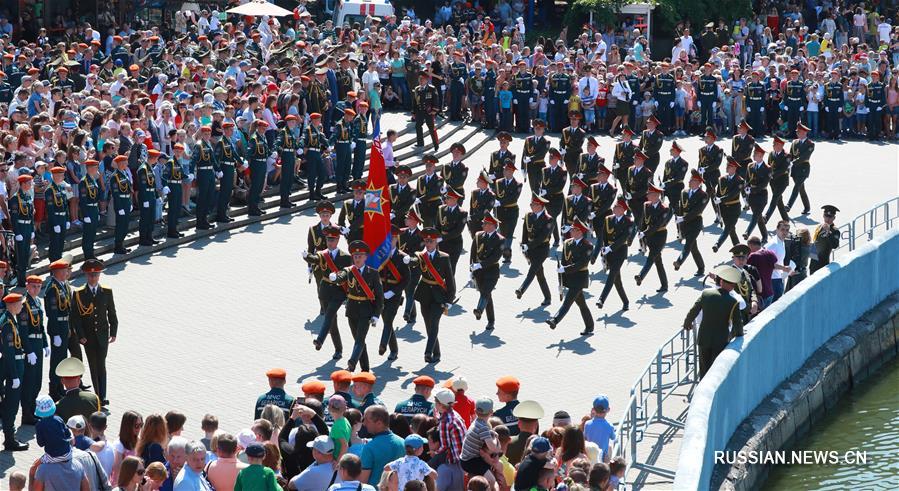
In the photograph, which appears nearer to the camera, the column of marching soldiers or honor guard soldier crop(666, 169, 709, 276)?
the column of marching soldiers

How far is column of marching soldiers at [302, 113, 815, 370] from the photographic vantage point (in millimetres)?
17250

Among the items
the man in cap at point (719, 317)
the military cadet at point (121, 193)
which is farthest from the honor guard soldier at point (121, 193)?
the man in cap at point (719, 317)

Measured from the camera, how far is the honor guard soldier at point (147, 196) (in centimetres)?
2092

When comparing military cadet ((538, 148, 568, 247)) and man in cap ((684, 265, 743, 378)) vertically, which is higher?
man in cap ((684, 265, 743, 378))

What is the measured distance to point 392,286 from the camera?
56.7 ft

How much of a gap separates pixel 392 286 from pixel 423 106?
10612mm

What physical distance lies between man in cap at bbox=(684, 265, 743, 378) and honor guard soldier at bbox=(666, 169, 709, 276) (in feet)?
18.4

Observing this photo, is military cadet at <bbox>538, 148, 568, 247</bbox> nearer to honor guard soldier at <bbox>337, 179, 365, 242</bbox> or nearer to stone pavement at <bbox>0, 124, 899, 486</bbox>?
stone pavement at <bbox>0, 124, 899, 486</bbox>

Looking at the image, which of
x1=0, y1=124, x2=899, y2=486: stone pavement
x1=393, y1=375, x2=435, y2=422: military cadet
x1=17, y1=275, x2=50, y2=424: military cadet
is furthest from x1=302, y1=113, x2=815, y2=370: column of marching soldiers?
x1=393, y1=375, x2=435, y2=422: military cadet

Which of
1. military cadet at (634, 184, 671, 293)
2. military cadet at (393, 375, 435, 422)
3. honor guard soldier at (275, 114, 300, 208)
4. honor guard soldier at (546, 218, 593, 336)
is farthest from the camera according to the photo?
honor guard soldier at (275, 114, 300, 208)

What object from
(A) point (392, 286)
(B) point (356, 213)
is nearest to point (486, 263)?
(A) point (392, 286)

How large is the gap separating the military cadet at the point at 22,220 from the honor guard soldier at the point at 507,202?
6.04m

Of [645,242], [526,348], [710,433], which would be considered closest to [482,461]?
[710,433]

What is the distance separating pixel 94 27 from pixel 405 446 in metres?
24.0
